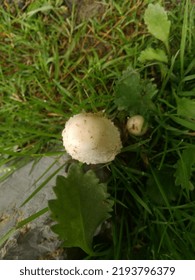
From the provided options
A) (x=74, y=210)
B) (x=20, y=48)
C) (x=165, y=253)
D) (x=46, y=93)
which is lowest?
(x=165, y=253)

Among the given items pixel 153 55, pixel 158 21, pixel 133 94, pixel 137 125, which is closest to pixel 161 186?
pixel 137 125

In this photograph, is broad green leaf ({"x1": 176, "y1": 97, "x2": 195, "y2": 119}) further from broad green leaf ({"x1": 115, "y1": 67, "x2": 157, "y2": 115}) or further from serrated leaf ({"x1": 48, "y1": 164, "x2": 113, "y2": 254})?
serrated leaf ({"x1": 48, "y1": 164, "x2": 113, "y2": 254})

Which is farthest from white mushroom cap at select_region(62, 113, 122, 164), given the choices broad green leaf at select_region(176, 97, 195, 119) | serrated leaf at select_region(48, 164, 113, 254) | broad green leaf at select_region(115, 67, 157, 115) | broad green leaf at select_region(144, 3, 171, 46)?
broad green leaf at select_region(144, 3, 171, 46)

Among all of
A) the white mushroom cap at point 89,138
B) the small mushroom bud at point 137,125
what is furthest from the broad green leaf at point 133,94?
the white mushroom cap at point 89,138

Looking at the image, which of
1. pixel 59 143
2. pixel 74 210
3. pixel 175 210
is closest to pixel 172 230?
pixel 175 210

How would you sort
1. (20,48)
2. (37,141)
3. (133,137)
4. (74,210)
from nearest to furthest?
(74,210)
(133,137)
(37,141)
(20,48)

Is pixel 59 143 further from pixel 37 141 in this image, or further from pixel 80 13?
pixel 80 13

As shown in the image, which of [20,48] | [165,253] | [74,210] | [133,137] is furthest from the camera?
[20,48]

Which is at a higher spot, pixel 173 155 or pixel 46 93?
pixel 46 93

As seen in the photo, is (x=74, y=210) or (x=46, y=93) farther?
(x=46, y=93)
